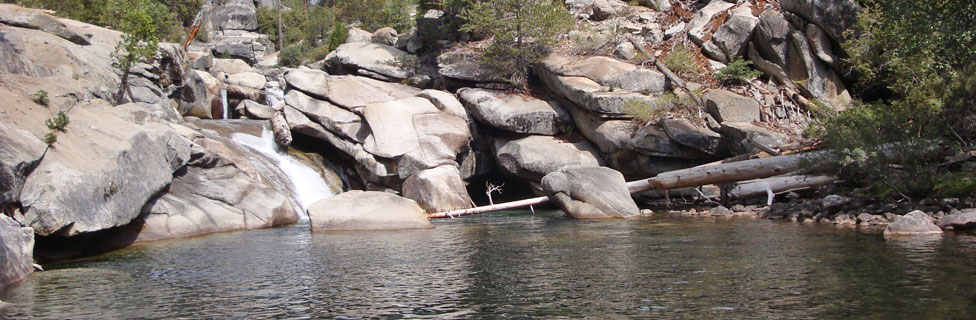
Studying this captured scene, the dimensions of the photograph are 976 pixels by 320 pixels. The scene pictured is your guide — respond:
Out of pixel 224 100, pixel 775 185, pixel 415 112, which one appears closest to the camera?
pixel 775 185

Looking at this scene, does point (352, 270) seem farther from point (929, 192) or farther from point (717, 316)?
point (929, 192)

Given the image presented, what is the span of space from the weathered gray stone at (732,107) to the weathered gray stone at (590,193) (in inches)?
233

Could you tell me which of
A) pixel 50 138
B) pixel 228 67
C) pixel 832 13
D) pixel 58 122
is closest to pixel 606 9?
pixel 832 13

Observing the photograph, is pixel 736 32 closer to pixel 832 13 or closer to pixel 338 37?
pixel 832 13

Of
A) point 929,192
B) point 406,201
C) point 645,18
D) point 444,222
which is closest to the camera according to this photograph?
point 929,192

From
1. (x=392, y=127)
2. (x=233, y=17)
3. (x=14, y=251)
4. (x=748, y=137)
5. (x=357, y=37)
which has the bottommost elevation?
(x=14, y=251)

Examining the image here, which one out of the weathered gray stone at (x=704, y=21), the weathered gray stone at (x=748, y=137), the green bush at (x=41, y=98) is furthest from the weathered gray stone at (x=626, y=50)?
the green bush at (x=41, y=98)

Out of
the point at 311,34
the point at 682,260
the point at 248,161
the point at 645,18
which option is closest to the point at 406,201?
the point at 248,161

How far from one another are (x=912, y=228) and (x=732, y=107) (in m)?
12.5

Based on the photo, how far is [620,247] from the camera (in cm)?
1694

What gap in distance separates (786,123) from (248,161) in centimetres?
2276

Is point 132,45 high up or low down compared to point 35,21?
down

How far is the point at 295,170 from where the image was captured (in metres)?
29.5

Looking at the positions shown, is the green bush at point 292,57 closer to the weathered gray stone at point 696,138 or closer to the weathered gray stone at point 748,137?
the weathered gray stone at point 696,138
